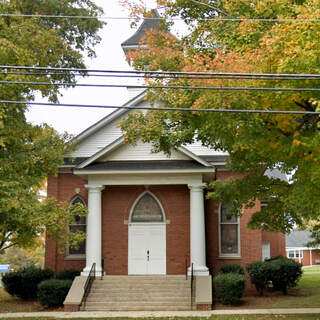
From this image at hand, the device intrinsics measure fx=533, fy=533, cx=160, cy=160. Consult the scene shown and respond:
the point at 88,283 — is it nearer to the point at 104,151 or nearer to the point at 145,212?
the point at 145,212

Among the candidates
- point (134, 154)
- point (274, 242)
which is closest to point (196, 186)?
point (134, 154)

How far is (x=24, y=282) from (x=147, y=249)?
530cm

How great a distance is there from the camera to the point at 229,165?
17.4m

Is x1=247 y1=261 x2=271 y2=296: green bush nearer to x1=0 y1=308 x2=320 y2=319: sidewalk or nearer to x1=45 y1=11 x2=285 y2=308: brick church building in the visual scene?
x1=45 y1=11 x2=285 y2=308: brick church building

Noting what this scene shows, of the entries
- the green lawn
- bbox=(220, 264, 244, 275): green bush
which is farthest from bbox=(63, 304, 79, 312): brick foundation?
bbox=(220, 264, 244, 275): green bush

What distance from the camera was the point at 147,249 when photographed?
2298 centimetres

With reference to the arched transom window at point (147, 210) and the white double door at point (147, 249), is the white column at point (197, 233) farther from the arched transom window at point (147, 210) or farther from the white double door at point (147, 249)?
the arched transom window at point (147, 210)

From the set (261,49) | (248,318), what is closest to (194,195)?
(248,318)

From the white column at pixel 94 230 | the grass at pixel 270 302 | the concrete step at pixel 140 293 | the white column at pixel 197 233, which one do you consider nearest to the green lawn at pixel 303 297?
the grass at pixel 270 302

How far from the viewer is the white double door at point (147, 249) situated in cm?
2270

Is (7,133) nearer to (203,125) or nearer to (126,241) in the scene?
(203,125)

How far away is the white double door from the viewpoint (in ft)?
74.5

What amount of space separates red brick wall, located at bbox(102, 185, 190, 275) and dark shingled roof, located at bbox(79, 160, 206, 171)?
147cm

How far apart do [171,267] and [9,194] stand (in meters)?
10.7
